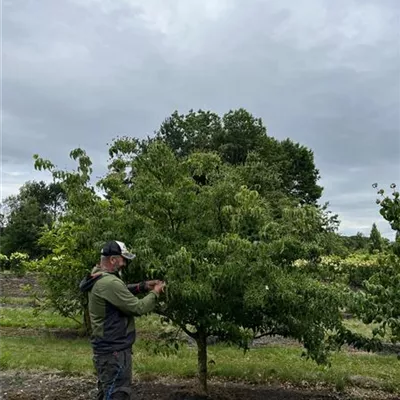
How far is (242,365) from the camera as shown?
830 centimetres

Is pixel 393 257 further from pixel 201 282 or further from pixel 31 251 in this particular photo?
pixel 31 251

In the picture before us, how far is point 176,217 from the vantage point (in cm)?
612

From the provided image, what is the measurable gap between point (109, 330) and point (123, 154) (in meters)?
2.61

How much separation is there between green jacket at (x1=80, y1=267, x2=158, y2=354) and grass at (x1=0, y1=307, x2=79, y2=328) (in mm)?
9349

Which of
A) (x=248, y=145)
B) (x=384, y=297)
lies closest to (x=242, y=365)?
(x=384, y=297)

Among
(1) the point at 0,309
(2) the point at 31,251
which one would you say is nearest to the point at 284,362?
(1) the point at 0,309

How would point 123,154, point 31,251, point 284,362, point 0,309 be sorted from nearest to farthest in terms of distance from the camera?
point 123,154 → point 284,362 → point 0,309 → point 31,251

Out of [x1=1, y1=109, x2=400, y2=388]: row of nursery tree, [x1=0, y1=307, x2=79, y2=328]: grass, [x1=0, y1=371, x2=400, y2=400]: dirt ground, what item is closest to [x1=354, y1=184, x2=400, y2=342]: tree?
[x1=1, y1=109, x2=400, y2=388]: row of nursery tree

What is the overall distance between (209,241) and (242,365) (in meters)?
3.69

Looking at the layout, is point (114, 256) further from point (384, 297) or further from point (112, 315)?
point (384, 297)

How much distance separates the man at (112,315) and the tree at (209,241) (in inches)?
21.4

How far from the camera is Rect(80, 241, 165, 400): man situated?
15.3 ft

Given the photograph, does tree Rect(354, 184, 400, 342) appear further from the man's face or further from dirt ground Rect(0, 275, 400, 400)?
the man's face

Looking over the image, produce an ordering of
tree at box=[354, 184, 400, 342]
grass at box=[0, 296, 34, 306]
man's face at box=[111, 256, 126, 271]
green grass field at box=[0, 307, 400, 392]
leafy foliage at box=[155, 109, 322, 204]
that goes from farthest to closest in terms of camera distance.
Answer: leafy foliage at box=[155, 109, 322, 204]
grass at box=[0, 296, 34, 306]
green grass field at box=[0, 307, 400, 392]
tree at box=[354, 184, 400, 342]
man's face at box=[111, 256, 126, 271]
